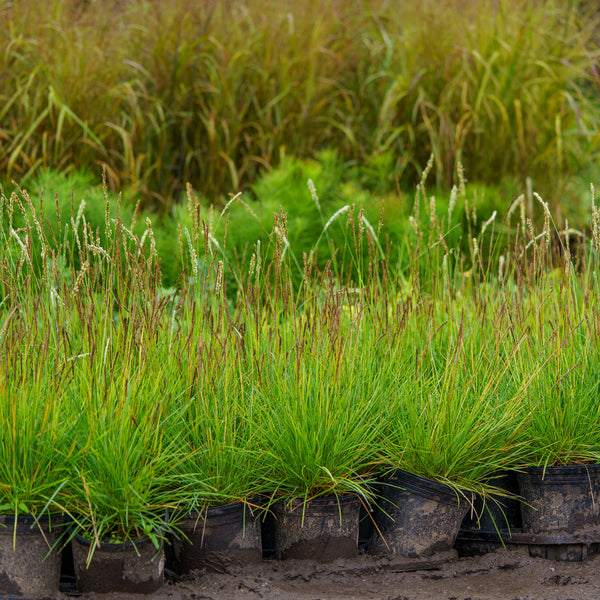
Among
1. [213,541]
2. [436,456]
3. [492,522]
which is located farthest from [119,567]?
[492,522]

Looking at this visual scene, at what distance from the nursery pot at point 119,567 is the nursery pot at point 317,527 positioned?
403mm

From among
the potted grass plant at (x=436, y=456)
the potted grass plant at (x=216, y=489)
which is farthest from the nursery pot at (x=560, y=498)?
the potted grass plant at (x=216, y=489)

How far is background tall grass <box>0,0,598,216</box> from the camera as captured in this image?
16.6ft

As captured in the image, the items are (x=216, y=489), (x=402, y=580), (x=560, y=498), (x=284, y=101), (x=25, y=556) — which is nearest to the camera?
(x=25, y=556)

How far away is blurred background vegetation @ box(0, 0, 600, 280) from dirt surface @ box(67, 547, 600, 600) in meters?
2.83

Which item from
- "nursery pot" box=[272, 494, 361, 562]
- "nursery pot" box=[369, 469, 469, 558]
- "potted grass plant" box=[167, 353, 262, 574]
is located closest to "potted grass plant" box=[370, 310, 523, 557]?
"nursery pot" box=[369, 469, 469, 558]

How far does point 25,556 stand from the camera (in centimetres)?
201

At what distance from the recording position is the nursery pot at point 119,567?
2012 mm

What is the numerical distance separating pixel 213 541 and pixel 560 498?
1092 mm

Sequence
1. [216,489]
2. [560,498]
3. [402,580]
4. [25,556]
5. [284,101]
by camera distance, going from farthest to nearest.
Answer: [284,101] < [560,498] < [402,580] < [216,489] < [25,556]

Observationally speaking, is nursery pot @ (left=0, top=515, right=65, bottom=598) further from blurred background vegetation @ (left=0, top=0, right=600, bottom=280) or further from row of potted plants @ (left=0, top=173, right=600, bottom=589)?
blurred background vegetation @ (left=0, top=0, right=600, bottom=280)

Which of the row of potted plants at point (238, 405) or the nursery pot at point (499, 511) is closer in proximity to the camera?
the row of potted plants at point (238, 405)

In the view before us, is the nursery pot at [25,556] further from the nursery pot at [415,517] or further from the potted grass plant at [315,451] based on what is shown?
the nursery pot at [415,517]

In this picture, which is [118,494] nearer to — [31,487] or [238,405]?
[31,487]
